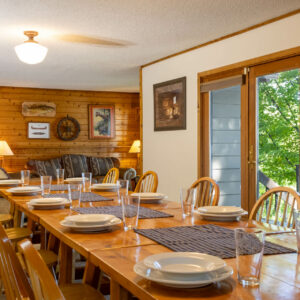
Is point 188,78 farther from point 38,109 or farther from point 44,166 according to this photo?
point 38,109

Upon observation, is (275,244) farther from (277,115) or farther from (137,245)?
(277,115)

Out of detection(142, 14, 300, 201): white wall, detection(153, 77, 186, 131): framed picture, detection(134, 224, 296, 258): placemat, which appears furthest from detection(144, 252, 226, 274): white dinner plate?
detection(153, 77, 186, 131): framed picture

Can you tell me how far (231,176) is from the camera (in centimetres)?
486

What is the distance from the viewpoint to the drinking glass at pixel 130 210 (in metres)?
1.77

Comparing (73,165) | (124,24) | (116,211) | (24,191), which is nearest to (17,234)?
(24,191)

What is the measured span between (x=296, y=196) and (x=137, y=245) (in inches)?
34.9

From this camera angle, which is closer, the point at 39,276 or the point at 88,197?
the point at 39,276

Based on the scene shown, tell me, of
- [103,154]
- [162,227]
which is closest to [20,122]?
[103,154]

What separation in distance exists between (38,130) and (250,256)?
8039 millimetres

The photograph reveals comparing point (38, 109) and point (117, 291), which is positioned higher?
point (38, 109)

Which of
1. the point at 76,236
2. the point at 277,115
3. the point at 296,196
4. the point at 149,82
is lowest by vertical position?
the point at 76,236

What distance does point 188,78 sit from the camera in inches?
216

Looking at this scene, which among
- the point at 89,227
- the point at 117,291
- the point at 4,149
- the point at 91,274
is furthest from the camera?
the point at 4,149

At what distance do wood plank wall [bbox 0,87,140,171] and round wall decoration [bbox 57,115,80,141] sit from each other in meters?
0.09
